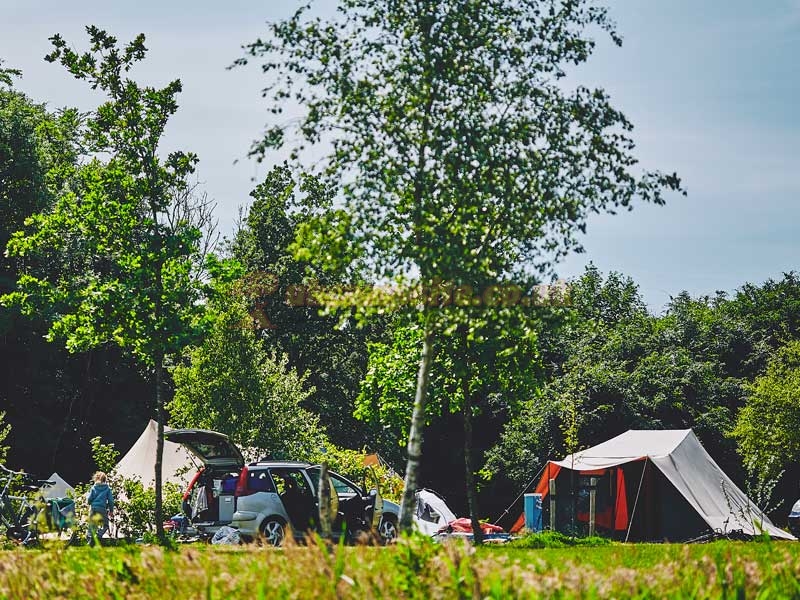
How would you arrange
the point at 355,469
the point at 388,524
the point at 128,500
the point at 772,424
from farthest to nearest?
the point at 772,424, the point at 355,469, the point at 128,500, the point at 388,524

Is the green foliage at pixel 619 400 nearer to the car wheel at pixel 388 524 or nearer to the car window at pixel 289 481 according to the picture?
the car wheel at pixel 388 524

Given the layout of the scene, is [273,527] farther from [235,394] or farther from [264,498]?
[235,394]

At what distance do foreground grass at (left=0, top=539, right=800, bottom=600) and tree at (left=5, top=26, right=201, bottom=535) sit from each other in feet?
36.5

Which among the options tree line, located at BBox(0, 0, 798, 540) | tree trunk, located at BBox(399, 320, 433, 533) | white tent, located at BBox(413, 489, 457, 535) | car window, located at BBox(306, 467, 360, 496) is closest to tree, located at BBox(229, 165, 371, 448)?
tree line, located at BBox(0, 0, 798, 540)

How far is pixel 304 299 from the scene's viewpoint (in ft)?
136

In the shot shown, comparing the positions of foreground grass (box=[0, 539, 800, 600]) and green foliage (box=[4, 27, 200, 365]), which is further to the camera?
green foliage (box=[4, 27, 200, 365])

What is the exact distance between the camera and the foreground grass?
5.73 metres

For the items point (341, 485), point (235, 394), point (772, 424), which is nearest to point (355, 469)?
point (235, 394)

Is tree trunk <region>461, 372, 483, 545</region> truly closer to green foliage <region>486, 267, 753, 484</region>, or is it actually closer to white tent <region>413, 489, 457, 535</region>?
white tent <region>413, 489, 457, 535</region>

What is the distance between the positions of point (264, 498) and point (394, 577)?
1302cm

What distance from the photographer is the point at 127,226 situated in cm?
1789

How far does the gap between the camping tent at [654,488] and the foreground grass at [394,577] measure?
801 inches

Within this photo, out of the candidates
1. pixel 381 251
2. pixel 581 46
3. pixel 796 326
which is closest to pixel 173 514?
pixel 381 251

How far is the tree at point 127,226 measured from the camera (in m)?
17.9
